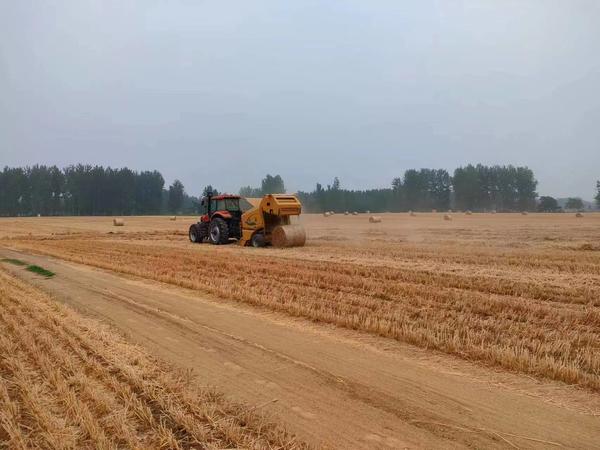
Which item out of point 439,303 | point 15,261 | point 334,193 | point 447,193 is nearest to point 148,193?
point 334,193

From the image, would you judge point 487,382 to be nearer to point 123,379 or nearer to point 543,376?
point 543,376

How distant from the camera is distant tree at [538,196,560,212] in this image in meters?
85.1

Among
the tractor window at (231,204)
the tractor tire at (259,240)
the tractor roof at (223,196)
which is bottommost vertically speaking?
the tractor tire at (259,240)

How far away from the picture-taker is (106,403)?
429 centimetres

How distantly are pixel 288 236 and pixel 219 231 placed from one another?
12.9ft

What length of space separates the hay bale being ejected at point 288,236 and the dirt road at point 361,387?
39.4 ft

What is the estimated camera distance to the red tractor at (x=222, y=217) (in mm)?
22484

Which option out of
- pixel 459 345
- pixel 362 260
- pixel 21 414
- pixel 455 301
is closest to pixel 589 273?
pixel 455 301

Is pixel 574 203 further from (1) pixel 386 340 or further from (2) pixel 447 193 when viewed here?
(1) pixel 386 340

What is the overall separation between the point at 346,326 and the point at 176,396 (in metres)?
3.38

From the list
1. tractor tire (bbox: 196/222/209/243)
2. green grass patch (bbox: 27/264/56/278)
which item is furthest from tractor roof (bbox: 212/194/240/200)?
green grass patch (bbox: 27/264/56/278)

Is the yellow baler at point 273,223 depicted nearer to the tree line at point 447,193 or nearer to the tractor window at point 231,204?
the tractor window at point 231,204

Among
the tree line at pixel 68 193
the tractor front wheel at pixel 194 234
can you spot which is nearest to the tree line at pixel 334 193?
the tree line at pixel 68 193

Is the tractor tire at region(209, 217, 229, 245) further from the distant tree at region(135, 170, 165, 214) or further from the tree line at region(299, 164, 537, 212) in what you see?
the distant tree at region(135, 170, 165, 214)
